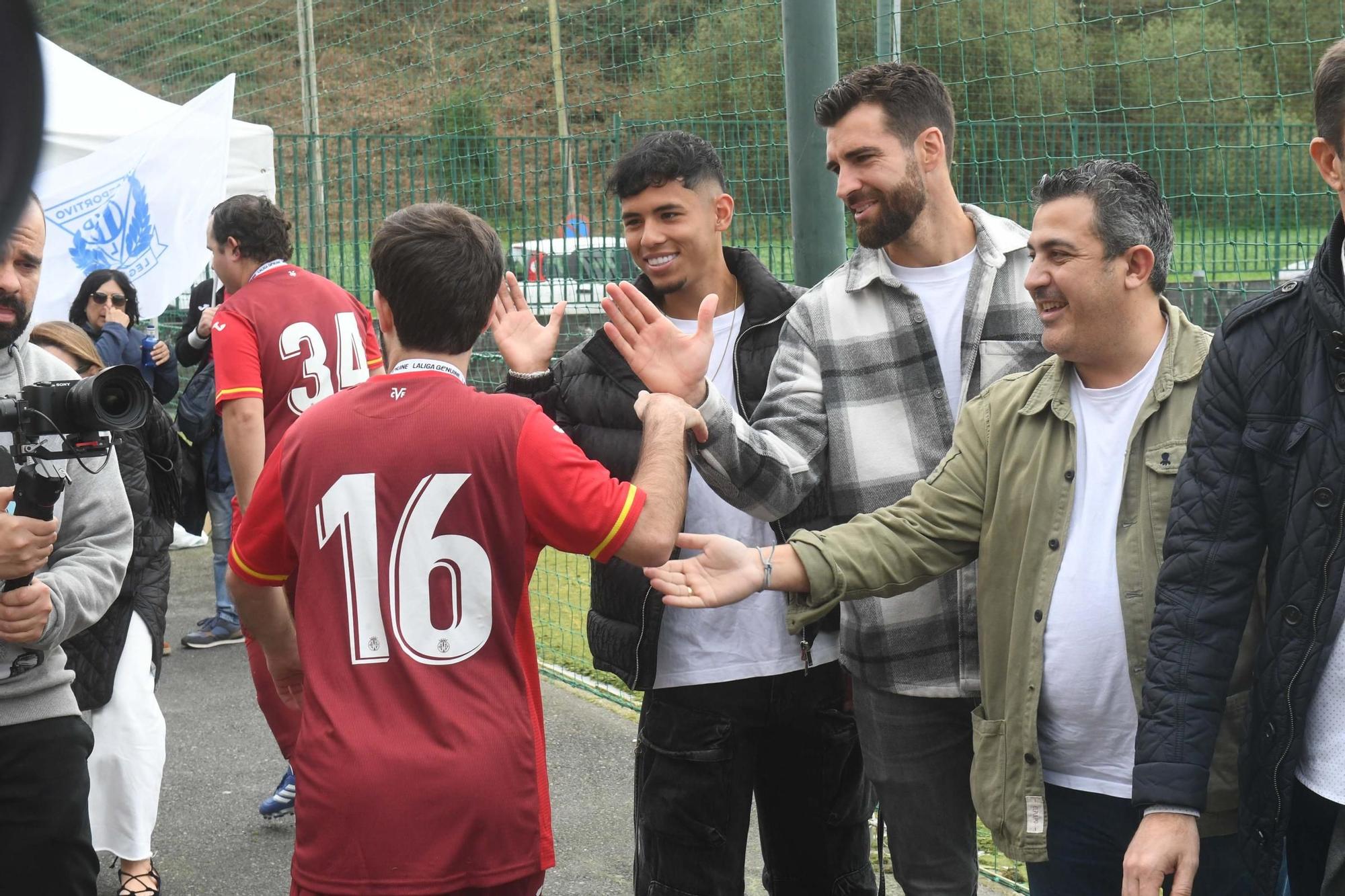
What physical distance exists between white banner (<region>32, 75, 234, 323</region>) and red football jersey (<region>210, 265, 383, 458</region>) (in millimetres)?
2337

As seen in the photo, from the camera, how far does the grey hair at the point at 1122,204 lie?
247cm

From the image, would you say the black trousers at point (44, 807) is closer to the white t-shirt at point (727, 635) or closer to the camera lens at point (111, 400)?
the camera lens at point (111, 400)

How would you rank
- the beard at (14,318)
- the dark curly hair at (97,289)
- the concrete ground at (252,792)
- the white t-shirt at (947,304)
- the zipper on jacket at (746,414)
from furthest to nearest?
the dark curly hair at (97,289) < the concrete ground at (252,792) < the zipper on jacket at (746,414) < the white t-shirt at (947,304) < the beard at (14,318)

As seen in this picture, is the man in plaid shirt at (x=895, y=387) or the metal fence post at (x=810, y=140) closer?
the man in plaid shirt at (x=895, y=387)

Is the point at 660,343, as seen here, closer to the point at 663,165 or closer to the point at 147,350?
the point at 663,165

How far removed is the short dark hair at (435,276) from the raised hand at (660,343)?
413 mm

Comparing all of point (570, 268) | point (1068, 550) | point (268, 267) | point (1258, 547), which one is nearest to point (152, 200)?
point (570, 268)

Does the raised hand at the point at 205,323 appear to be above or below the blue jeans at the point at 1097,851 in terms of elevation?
above

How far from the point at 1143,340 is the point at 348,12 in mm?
6739

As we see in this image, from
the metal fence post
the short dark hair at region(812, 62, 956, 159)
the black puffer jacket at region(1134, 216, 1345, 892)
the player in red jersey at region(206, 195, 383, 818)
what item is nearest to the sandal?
the player in red jersey at region(206, 195, 383, 818)

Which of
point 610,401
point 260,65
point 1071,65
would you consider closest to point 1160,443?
point 610,401

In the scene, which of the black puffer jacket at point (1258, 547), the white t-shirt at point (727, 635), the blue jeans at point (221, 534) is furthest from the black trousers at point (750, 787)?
the blue jeans at point (221, 534)

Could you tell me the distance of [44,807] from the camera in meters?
2.84

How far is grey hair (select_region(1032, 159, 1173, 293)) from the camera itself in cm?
247
